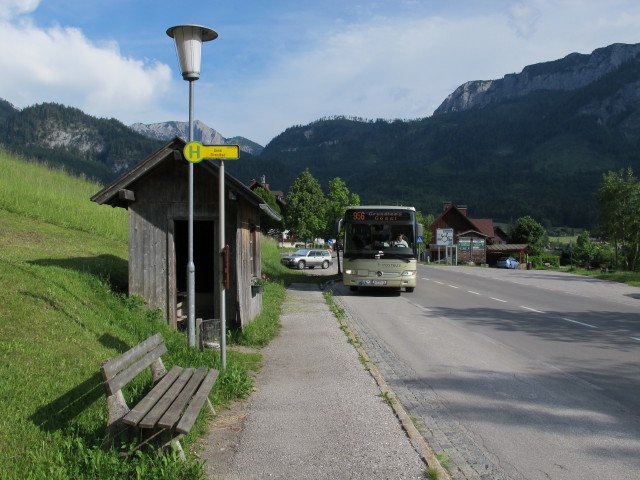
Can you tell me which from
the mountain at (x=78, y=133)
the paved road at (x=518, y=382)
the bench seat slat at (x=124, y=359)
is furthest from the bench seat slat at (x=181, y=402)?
the mountain at (x=78, y=133)

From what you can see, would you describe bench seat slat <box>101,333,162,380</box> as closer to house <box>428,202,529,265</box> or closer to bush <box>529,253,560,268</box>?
bush <box>529,253,560,268</box>

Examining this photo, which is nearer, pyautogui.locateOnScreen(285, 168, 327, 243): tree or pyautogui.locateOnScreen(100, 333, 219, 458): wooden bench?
pyautogui.locateOnScreen(100, 333, 219, 458): wooden bench

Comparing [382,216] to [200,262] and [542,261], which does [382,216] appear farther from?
[542,261]

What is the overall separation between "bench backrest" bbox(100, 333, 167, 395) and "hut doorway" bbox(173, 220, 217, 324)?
7619 millimetres

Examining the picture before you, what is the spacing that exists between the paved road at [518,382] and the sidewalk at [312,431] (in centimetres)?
42

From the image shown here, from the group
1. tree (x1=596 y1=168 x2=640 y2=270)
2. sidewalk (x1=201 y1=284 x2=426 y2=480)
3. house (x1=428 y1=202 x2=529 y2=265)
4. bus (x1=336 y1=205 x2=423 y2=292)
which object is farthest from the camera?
house (x1=428 y1=202 x2=529 y2=265)

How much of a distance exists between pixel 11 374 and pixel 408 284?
15.3 metres

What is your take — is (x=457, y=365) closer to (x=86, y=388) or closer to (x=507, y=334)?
(x=507, y=334)

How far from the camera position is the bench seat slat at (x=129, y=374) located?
162 inches

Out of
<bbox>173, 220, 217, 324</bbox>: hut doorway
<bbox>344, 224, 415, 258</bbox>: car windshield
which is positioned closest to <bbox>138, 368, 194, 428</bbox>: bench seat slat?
<bbox>173, 220, 217, 324</bbox>: hut doorway

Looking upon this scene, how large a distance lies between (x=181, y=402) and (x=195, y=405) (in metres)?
0.17

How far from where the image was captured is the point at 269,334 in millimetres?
10508

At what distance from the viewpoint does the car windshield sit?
19.3 meters

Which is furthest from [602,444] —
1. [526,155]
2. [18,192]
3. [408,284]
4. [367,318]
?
[526,155]
